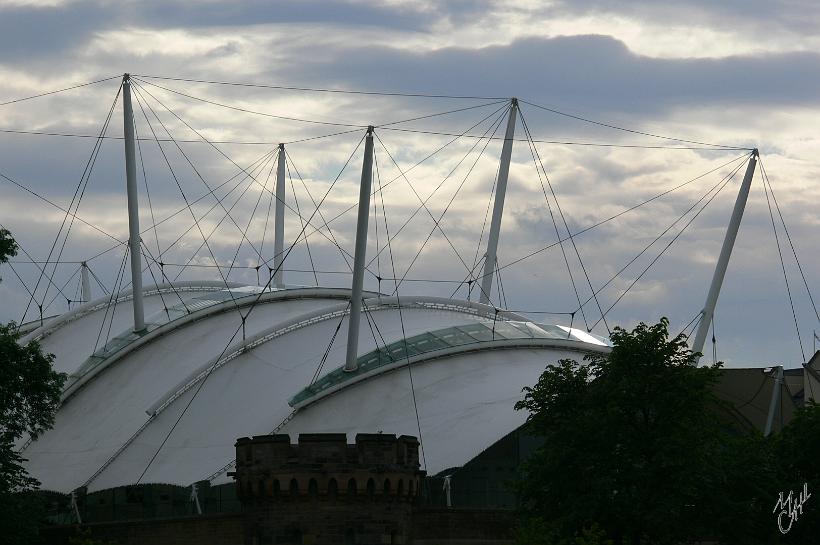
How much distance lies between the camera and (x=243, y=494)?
6350cm

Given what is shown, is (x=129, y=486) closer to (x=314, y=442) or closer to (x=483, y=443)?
(x=483, y=443)

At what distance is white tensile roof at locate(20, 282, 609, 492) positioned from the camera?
265ft

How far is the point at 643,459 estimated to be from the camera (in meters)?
65.7

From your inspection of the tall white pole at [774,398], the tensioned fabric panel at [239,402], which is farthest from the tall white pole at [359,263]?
the tall white pole at [774,398]

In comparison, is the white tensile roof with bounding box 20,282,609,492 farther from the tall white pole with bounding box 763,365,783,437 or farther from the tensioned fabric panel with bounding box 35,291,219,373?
the tall white pole with bounding box 763,365,783,437

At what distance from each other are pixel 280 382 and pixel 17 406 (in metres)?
15.0

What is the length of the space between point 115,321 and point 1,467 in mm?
37428

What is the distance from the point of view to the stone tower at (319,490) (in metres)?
62.4

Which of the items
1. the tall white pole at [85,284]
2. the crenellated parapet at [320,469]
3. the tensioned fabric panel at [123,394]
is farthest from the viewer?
the tall white pole at [85,284]

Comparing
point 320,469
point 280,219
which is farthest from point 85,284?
point 320,469

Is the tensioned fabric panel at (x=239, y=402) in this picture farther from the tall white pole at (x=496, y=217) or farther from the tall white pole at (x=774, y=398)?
the tall white pole at (x=774, y=398)
